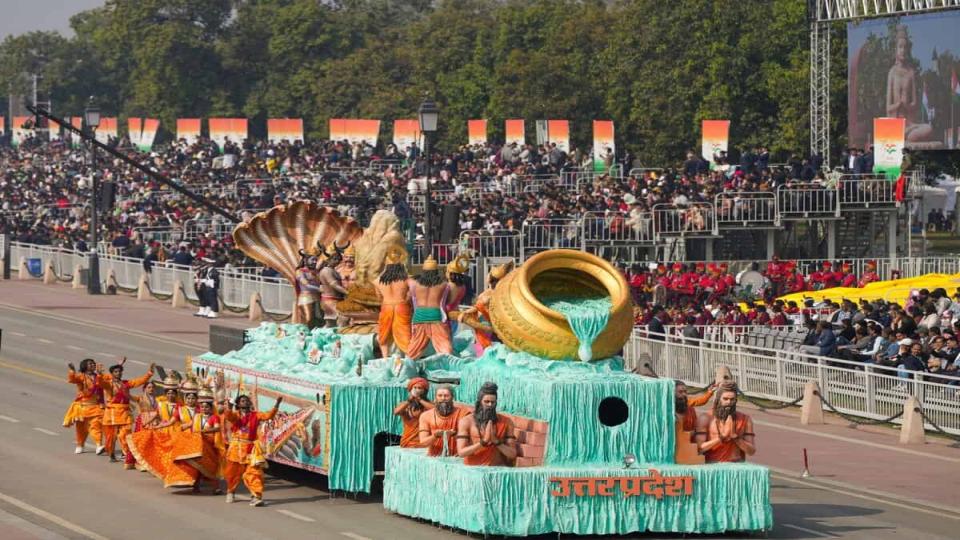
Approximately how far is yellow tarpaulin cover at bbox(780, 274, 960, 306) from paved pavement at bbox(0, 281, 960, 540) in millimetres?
7311

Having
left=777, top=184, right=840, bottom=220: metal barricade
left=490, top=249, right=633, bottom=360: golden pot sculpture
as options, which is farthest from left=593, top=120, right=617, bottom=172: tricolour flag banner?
left=490, top=249, right=633, bottom=360: golden pot sculpture

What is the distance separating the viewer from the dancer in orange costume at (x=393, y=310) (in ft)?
78.7

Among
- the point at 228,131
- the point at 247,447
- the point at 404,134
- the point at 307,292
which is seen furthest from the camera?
the point at 228,131

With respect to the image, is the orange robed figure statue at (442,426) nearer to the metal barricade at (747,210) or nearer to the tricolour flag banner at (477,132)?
the metal barricade at (747,210)

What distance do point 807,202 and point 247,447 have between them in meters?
31.0

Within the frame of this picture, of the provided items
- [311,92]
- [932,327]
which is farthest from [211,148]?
[932,327]

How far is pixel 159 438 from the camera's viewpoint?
24.7 m

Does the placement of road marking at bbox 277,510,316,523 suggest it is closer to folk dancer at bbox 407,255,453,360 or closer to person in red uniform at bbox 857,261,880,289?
folk dancer at bbox 407,255,453,360

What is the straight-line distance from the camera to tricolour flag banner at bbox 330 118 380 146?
262ft

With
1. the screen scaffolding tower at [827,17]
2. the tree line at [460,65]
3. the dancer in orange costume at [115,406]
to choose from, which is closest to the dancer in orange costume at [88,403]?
the dancer in orange costume at [115,406]

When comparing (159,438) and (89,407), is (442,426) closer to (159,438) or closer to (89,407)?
(159,438)

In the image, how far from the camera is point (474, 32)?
109375mm

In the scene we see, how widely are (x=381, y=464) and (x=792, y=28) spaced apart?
180 ft

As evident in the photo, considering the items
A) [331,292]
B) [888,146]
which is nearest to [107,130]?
[888,146]
